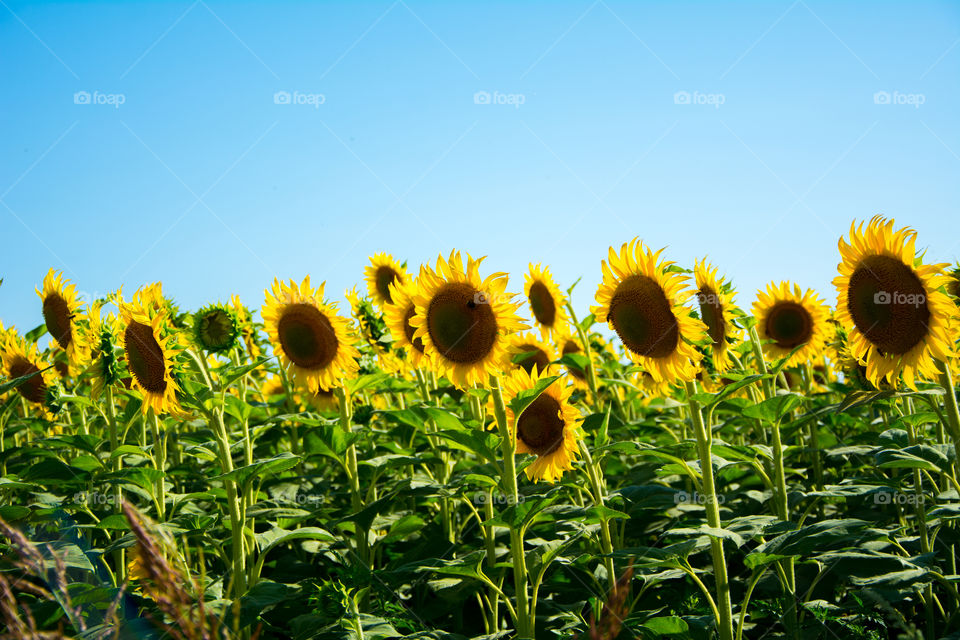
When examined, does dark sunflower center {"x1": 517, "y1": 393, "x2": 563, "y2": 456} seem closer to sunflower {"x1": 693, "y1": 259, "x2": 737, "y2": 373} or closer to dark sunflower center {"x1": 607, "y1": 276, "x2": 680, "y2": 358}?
dark sunflower center {"x1": 607, "y1": 276, "x2": 680, "y2": 358}

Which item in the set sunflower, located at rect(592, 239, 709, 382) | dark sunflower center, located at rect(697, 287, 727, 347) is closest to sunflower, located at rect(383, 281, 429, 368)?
sunflower, located at rect(592, 239, 709, 382)

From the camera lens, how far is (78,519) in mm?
5051

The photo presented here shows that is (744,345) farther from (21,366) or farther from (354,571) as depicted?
(21,366)

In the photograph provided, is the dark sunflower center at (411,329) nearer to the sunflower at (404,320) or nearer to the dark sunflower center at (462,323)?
the sunflower at (404,320)

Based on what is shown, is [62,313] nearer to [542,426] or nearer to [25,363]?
[25,363]

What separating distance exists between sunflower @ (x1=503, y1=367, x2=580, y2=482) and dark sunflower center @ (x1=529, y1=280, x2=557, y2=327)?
101 inches

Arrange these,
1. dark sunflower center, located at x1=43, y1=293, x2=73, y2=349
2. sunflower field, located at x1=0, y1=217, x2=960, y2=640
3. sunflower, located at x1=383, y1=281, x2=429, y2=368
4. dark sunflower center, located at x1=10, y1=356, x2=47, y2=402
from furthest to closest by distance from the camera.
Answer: dark sunflower center, located at x1=10, y1=356, x2=47, y2=402, dark sunflower center, located at x1=43, y1=293, x2=73, y2=349, sunflower, located at x1=383, y1=281, x2=429, y2=368, sunflower field, located at x1=0, y1=217, x2=960, y2=640

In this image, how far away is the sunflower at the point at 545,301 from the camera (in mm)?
7035

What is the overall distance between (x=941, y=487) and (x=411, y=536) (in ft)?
11.8

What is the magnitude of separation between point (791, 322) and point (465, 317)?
388 cm

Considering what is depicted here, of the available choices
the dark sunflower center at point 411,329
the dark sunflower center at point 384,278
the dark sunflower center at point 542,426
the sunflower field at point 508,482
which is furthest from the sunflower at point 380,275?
the dark sunflower center at point 542,426

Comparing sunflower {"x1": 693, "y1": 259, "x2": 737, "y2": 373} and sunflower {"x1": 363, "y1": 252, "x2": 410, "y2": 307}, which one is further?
sunflower {"x1": 363, "y1": 252, "x2": 410, "y2": 307}

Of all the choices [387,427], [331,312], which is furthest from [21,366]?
[387,427]

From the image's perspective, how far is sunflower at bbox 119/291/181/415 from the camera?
4.27 meters
